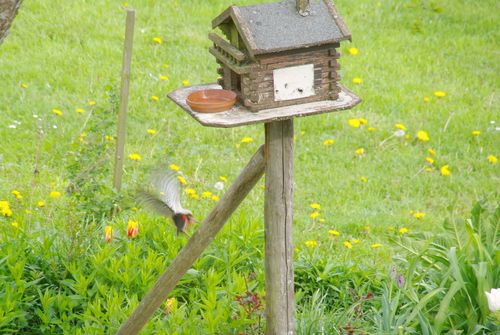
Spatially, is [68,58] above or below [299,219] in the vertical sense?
above

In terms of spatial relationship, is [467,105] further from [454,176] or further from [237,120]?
[237,120]

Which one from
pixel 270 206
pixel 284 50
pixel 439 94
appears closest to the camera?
pixel 284 50

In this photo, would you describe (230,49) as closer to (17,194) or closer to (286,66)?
(286,66)

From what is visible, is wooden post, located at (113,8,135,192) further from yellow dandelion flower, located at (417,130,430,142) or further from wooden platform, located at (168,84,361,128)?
yellow dandelion flower, located at (417,130,430,142)

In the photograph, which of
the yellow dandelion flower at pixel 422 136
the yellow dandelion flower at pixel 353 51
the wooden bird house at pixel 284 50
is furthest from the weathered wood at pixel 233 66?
the yellow dandelion flower at pixel 353 51

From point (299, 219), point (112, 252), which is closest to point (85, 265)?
point (112, 252)

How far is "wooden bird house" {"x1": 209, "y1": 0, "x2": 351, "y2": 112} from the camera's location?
2.90 meters

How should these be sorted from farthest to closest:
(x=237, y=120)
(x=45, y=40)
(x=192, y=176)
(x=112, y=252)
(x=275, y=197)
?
(x=45, y=40) → (x=192, y=176) → (x=112, y=252) → (x=275, y=197) → (x=237, y=120)

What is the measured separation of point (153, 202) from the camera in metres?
3.62

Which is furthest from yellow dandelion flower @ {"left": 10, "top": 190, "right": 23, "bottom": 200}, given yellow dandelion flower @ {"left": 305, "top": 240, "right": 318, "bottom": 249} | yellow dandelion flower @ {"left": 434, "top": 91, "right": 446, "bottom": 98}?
yellow dandelion flower @ {"left": 434, "top": 91, "right": 446, "bottom": 98}

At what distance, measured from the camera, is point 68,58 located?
274 inches

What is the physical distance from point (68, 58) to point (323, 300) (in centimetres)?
370

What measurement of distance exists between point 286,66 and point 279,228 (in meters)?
0.65

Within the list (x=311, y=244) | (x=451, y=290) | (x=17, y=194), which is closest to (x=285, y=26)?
(x=451, y=290)
